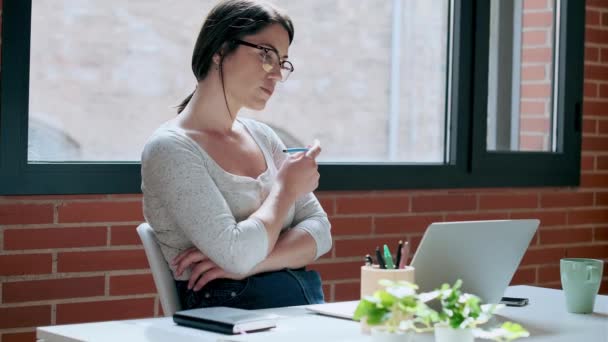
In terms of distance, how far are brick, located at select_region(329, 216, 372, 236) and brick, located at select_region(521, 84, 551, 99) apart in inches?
40.5

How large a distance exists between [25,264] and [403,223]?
4.73 ft

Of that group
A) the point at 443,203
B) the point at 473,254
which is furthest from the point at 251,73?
the point at 443,203

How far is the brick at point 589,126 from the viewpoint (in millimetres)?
4086

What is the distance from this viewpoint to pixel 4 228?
8.51 ft

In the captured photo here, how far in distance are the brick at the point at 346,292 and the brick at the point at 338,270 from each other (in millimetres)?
28

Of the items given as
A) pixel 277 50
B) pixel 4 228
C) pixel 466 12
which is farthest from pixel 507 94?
pixel 4 228

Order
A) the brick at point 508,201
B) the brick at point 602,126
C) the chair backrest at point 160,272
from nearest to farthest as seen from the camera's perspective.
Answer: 1. the chair backrest at point 160,272
2. the brick at point 508,201
3. the brick at point 602,126

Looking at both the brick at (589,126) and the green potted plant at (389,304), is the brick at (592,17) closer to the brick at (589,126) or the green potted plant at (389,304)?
the brick at (589,126)

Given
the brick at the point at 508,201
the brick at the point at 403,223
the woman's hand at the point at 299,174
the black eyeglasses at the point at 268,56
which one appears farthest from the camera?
the brick at the point at 508,201

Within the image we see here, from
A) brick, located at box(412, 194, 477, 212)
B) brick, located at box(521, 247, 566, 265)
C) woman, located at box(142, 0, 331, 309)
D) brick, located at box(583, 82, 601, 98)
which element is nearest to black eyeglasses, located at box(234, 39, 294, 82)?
woman, located at box(142, 0, 331, 309)

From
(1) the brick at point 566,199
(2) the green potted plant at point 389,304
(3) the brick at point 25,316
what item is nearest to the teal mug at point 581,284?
(2) the green potted plant at point 389,304

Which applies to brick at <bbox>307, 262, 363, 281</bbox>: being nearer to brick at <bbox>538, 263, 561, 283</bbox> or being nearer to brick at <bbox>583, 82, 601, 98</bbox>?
brick at <bbox>538, 263, 561, 283</bbox>

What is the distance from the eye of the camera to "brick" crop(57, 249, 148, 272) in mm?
2719

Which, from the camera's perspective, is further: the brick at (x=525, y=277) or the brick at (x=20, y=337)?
the brick at (x=525, y=277)
